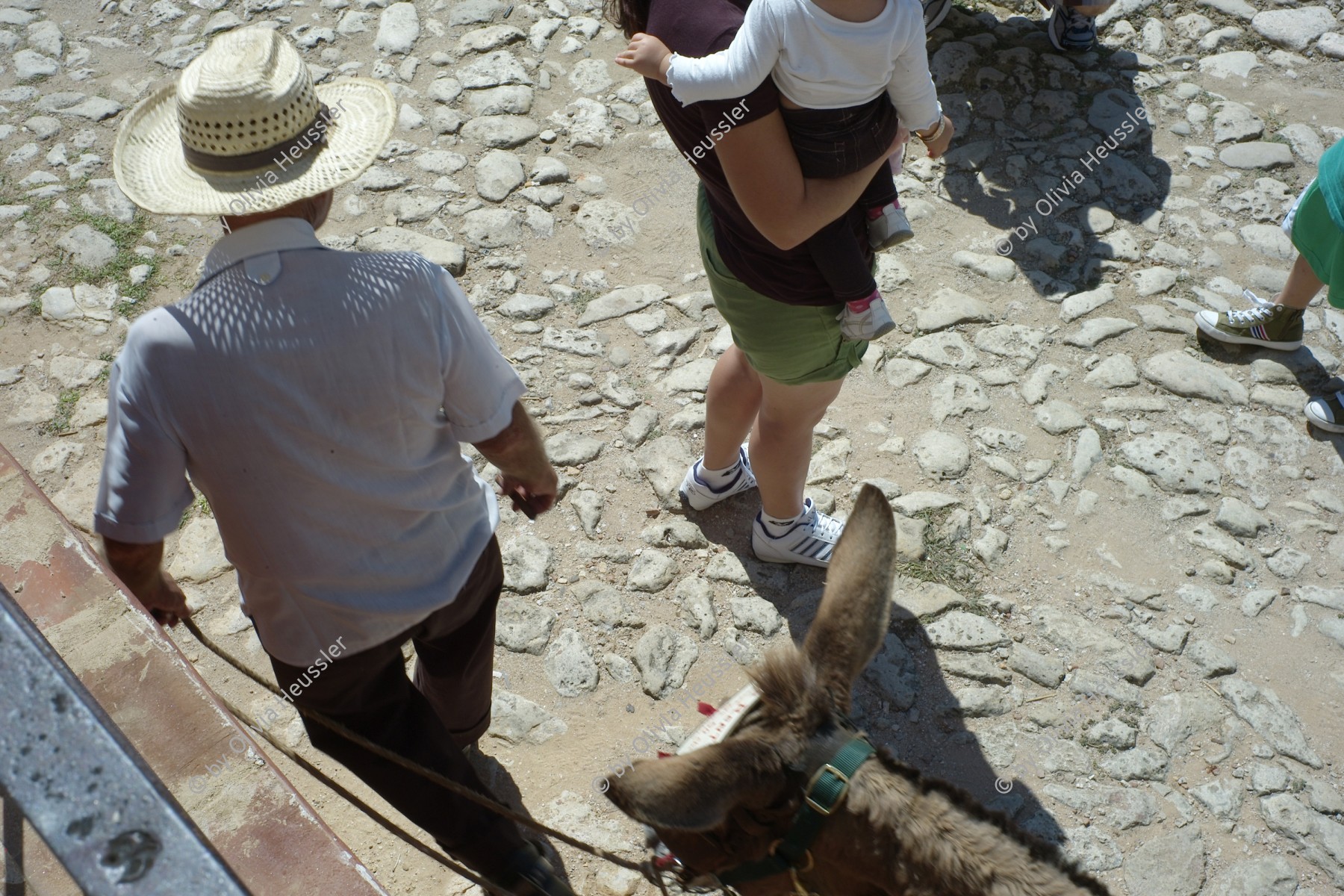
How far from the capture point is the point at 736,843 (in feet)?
7.16

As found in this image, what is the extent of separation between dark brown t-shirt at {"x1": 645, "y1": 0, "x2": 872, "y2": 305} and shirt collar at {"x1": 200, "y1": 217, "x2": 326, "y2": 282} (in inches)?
42.6

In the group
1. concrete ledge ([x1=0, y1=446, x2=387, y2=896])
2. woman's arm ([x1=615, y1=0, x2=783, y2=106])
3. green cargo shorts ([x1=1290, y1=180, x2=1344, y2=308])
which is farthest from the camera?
green cargo shorts ([x1=1290, y1=180, x2=1344, y2=308])

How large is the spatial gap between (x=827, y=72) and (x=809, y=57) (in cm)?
6

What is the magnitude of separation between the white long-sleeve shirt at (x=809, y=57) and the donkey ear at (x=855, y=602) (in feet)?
3.45

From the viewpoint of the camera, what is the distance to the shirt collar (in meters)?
2.13

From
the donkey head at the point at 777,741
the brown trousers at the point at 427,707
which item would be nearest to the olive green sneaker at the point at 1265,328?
the donkey head at the point at 777,741

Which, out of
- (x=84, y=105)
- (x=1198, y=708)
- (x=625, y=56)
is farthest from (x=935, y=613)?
(x=84, y=105)

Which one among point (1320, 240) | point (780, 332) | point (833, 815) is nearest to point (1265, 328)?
point (1320, 240)

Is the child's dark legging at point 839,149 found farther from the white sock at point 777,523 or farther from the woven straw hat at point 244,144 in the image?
the white sock at point 777,523

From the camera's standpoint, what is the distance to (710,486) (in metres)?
4.30

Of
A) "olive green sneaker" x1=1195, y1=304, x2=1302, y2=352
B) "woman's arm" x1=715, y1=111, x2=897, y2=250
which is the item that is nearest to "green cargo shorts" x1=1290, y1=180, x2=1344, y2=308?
"olive green sneaker" x1=1195, y1=304, x2=1302, y2=352

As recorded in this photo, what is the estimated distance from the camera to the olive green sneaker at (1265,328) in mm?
4852

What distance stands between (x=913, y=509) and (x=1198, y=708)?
1.33 metres

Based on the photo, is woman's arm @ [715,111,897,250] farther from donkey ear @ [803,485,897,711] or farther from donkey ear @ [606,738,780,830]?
donkey ear @ [606,738,780,830]
